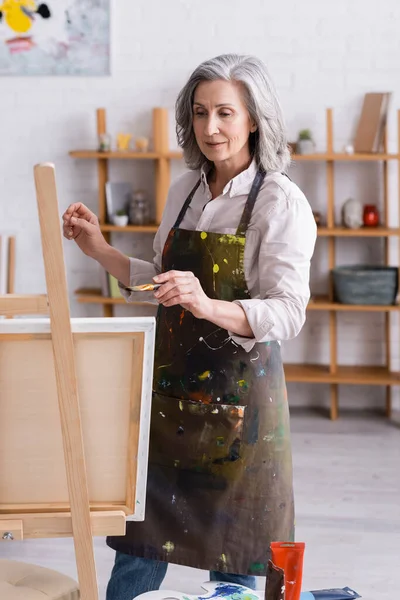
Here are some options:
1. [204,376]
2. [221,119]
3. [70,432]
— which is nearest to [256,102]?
[221,119]

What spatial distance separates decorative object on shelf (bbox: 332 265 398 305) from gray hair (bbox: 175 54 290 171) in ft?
8.56

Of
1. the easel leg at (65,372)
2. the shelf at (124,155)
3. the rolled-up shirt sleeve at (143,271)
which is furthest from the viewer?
the shelf at (124,155)

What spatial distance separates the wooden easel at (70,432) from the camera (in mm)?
1381

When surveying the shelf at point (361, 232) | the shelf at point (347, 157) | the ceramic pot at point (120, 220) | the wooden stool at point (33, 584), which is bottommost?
the wooden stool at point (33, 584)

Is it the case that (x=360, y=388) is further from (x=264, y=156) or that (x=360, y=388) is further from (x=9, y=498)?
(x=9, y=498)

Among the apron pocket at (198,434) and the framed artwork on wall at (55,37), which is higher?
the framed artwork on wall at (55,37)

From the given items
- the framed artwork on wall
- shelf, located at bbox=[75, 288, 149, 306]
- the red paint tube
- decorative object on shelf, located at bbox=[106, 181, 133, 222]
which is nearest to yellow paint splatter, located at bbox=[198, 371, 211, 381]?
the red paint tube

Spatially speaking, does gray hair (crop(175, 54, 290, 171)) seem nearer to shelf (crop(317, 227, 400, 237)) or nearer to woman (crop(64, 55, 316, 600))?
woman (crop(64, 55, 316, 600))

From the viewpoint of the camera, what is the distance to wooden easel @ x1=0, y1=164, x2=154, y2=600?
1.38m

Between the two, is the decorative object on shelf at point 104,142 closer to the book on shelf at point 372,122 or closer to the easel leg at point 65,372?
the book on shelf at point 372,122

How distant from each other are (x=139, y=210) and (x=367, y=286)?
123cm

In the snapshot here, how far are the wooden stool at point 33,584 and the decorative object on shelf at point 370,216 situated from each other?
10.8ft

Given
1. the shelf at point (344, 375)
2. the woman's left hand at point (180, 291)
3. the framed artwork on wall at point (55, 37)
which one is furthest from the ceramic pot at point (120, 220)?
the woman's left hand at point (180, 291)

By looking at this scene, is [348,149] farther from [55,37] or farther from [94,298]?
[55,37]
